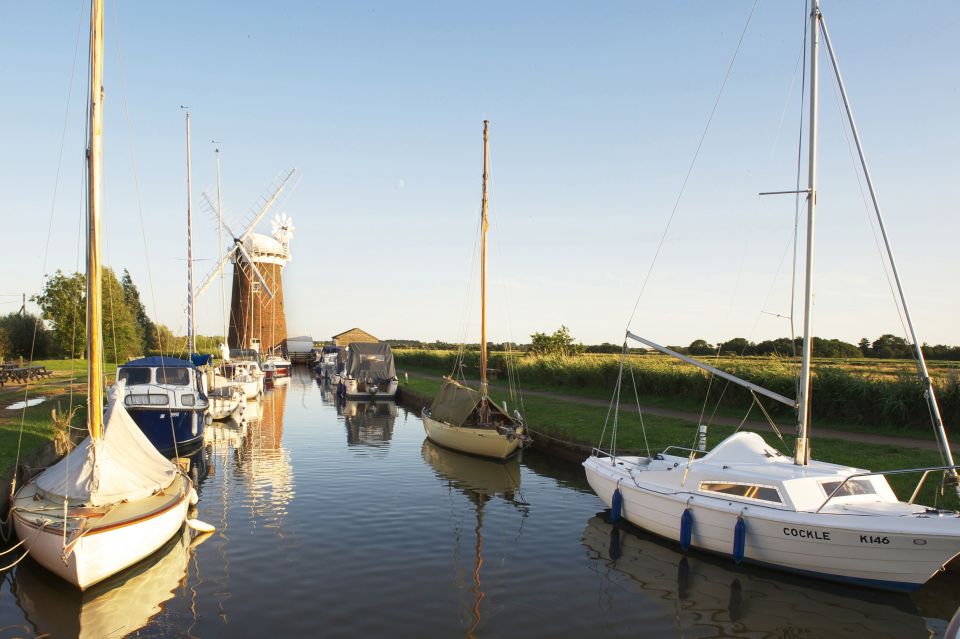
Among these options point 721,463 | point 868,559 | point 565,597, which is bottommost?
point 565,597

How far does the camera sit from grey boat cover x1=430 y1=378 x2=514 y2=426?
25750mm

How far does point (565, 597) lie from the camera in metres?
11.7

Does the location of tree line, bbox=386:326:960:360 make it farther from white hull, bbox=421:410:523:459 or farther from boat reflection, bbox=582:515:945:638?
boat reflection, bbox=582:515:945:638

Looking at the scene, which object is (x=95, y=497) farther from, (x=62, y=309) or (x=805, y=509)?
(x=62, y=309)

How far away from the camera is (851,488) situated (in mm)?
12812

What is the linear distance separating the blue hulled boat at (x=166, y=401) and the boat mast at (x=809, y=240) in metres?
20.5

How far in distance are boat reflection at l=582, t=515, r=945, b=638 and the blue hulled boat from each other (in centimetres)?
1759

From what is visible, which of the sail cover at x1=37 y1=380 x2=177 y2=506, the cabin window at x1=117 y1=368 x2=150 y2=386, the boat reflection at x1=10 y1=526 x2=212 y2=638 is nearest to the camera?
the boat reflection at x1=10 y1=526 x2=212 y2=638

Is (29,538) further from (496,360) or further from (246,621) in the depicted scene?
(496,360)

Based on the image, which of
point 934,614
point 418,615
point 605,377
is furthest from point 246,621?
point 605,377

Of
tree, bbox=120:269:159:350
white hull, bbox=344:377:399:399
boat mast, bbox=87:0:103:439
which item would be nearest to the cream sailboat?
boat mast, bbox=87:0:103:439

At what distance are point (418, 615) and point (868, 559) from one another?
8.22 meters

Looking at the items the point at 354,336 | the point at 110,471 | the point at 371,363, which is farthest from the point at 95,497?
the point at 354,336

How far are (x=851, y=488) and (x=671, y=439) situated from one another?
9.92 meters
